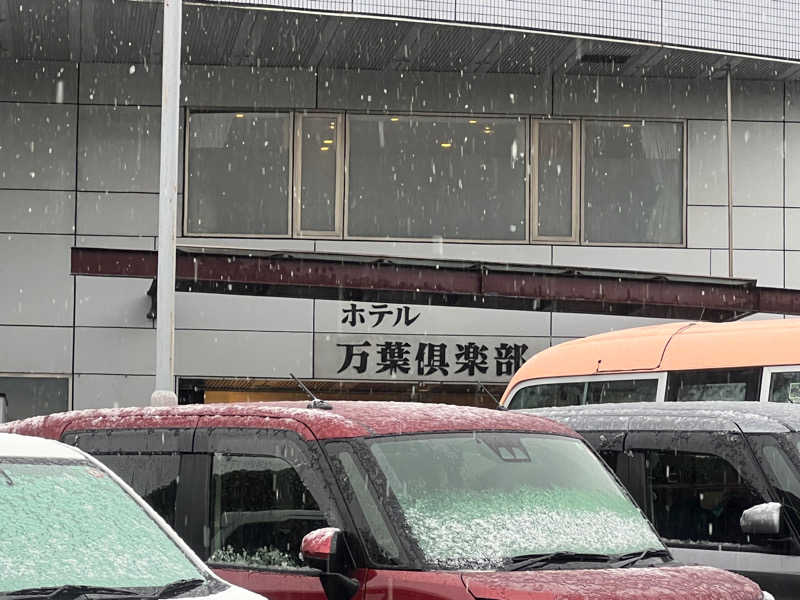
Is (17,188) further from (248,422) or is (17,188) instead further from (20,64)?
(248,422)

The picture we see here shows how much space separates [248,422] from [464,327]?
16341 millimetres

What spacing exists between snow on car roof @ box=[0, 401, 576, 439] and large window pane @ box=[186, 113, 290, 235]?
15714 mm

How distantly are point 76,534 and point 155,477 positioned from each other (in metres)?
1.48

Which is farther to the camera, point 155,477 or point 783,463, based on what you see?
point 783,463

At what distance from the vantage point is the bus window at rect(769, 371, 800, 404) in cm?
1059

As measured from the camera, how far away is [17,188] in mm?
21844

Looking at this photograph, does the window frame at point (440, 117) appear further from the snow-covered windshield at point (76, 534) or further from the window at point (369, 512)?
the snow-covered windshield at point (76, 534)

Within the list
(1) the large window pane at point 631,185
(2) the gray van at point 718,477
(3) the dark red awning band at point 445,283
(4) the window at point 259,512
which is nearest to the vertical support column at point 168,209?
(3) the dark red awning band at point 445,283

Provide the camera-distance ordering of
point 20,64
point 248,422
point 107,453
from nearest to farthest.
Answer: point 248,422 < point 107,453 < point 20,64

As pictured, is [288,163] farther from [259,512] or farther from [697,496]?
[259,512]

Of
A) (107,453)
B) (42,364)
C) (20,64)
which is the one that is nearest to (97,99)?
(20,64)

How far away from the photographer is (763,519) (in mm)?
6695

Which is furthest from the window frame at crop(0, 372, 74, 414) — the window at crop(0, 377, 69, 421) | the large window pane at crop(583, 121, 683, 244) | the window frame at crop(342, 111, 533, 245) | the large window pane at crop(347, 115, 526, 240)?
the large window pane at crop(583, 121, 683, 244)

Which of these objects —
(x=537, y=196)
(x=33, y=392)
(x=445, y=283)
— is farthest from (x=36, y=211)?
(x=537, y=196)
